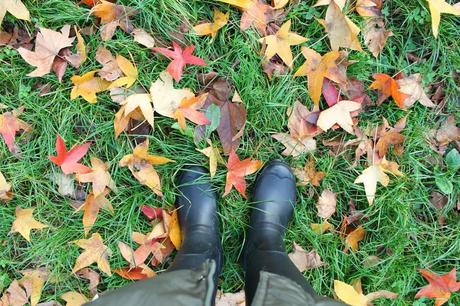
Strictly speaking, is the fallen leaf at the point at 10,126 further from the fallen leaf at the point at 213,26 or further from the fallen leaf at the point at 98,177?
the fallen leaf at the point at 213,26

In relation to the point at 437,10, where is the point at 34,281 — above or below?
below

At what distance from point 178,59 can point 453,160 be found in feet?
3.54

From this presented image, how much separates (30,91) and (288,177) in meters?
0.99

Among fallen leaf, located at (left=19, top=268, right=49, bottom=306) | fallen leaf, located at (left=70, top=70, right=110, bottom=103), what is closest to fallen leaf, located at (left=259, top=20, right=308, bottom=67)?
fallen leaf, located at (left=70, top=70, right=110, bottom=103)

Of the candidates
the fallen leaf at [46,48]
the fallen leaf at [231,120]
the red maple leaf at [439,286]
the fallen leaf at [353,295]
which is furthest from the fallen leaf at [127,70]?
the red maple leaf at [439,286]

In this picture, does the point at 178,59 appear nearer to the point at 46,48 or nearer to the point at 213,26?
the point at 213,26

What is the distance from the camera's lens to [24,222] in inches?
71.5

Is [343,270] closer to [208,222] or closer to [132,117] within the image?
[208,222]

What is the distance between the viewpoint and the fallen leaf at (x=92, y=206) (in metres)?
1.79

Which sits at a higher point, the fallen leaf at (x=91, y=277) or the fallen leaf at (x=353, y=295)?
the fallen leaf at (x=91, y=277)

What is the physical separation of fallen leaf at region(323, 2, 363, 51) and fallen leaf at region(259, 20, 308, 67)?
11cm

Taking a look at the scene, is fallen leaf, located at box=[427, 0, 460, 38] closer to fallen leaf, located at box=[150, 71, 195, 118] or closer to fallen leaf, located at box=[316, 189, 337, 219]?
fallen leaf, located at box=[316, 189, 337, 219]

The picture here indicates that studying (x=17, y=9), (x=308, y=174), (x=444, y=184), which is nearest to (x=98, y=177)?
(x=17, y=9)

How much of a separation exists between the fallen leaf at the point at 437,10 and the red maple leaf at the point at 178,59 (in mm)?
814
